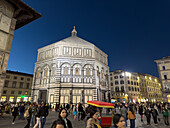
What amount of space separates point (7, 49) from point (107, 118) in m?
11.2

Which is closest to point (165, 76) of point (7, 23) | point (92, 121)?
point (92, 121)

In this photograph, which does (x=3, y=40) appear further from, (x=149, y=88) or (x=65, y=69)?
(x=149, y=88)

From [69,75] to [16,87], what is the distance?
28.1 metres

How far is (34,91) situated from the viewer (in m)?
31.2

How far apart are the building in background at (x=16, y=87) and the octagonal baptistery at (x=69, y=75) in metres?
16.3

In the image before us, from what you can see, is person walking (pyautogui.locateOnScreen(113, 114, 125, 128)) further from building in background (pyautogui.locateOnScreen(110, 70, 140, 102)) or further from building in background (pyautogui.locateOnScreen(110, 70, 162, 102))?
building in background (pyautogui.locateOnScreen(110, 70, 140, 102))

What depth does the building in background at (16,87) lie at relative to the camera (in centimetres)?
4184

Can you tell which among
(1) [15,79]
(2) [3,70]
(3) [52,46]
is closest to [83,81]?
(3) [52,46]

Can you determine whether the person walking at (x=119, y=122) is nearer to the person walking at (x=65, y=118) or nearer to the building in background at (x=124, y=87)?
the person walking at (x=65, y=118)

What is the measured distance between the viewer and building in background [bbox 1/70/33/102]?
137ft

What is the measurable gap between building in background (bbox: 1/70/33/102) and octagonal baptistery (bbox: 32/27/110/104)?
53.6ft

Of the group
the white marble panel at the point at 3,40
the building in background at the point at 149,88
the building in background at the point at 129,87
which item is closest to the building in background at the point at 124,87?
the building in background at the point at 129,87

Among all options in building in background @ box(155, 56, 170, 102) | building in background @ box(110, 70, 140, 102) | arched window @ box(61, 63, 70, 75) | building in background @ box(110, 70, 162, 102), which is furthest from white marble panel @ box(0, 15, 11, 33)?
building in background @ box(110, 70, 140, 102)

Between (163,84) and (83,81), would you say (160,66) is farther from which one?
(83,81)
